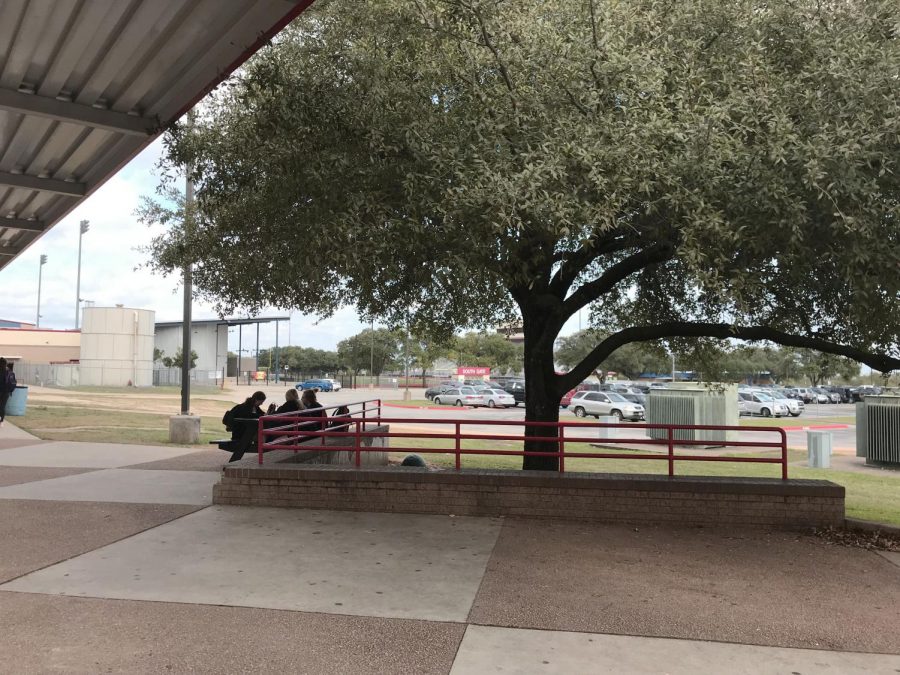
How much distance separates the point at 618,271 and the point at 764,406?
3609cm

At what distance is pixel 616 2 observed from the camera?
7258 millimetres

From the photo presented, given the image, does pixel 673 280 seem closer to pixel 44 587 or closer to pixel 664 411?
pixel 44 587

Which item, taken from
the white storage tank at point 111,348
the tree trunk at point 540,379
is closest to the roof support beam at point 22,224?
the tree trunk at point 540,379

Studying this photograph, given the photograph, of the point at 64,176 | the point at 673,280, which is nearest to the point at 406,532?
the point at 673,280

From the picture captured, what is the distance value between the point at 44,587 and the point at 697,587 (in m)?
5.14

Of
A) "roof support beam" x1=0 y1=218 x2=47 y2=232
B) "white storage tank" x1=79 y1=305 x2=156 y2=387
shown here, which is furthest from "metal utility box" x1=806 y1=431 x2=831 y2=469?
"white storage tank" x1=79 y1=305 x2=156 y2=387

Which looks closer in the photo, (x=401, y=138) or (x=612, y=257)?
(x=401, y=138)

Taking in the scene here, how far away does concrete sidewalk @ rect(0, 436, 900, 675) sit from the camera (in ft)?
13.7

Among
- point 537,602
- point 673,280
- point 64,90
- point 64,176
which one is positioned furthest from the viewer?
point 64,176

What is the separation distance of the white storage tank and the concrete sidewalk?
50.0 metres

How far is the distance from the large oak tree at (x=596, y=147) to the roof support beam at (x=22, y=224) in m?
7.43

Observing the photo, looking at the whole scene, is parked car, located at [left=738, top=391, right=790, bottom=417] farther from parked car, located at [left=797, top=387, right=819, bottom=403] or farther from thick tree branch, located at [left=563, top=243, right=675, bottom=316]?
thick tree branch, located at [left=563, top=243, right=675, bottom=316]

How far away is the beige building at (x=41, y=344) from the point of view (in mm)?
72375

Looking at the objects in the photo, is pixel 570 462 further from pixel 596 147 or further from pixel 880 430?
pixel 596 147
